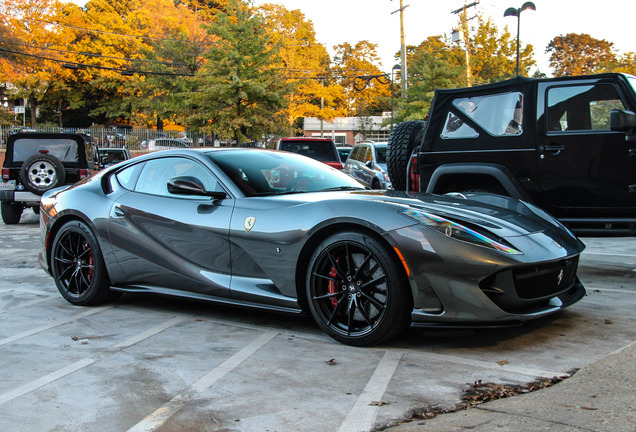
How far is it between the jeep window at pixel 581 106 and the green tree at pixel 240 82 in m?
24.3

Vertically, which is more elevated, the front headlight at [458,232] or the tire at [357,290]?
the front headlight at [458,232]

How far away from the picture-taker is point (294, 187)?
5.17 m

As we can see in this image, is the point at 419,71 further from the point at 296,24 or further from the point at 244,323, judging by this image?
the point at 244,323

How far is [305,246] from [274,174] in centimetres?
102

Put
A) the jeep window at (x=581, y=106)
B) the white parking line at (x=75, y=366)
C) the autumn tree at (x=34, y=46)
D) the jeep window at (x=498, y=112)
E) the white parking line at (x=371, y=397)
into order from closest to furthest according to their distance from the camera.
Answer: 1. the white parking line at (x=371, y=397)
2. the white parking line at (x=75, y=366)
3. the jeep window at (x=581, y=106)
4. the jeep window at (x=498, y=112)
5. the autumn tree at (x=34, y=46)

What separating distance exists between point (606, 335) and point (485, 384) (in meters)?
1.44

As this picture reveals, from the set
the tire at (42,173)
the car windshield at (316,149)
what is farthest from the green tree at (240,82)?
the tire at (42,173)

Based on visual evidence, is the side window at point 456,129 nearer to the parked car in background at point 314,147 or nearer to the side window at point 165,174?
the side window at point 165,174

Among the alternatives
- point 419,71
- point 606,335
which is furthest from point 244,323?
point 419,71

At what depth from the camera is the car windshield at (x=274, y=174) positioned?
16.6ft

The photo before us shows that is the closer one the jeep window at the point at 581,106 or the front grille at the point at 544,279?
the front grille at the point at 544,279

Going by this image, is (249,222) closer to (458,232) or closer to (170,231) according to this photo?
(170,231)

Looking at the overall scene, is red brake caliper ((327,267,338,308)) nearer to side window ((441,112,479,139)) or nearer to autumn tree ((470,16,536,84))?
side window ((441,112,479,139))

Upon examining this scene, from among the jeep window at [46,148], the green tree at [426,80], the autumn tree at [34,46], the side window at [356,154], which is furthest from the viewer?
the autumn tree at [34,46]
